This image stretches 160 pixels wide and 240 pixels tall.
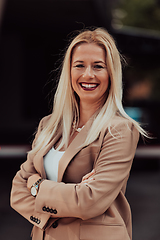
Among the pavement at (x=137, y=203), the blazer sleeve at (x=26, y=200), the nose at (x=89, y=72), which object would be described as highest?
the nose at (x=89, y=72)

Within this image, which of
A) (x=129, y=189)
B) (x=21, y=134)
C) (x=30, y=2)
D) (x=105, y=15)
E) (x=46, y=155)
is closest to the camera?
(x=46, y=155)

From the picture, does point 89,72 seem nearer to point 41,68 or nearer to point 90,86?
point 90,86

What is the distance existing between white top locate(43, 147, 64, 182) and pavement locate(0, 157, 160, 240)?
3.06 m

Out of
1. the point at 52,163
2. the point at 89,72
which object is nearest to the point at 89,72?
the point at 89,72

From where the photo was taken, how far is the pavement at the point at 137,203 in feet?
15.1

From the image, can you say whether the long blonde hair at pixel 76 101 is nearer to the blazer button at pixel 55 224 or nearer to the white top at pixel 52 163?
the white top at pixel 52 163

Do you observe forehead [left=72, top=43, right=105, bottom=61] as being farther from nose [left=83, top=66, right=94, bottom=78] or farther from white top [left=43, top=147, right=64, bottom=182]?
white top [left=43, top=147, right=64, bottom=182]

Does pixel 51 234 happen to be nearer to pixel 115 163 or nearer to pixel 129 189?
pixel 115 163

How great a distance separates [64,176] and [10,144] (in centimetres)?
826

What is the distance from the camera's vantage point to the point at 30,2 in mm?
8602

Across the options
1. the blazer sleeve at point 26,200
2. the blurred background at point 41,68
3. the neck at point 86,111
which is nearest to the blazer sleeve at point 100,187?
the blazer sleeve at point 26,200

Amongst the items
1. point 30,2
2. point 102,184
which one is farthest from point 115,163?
point 30,2

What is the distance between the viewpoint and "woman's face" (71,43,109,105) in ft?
5.46

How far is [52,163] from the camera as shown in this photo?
171cm
